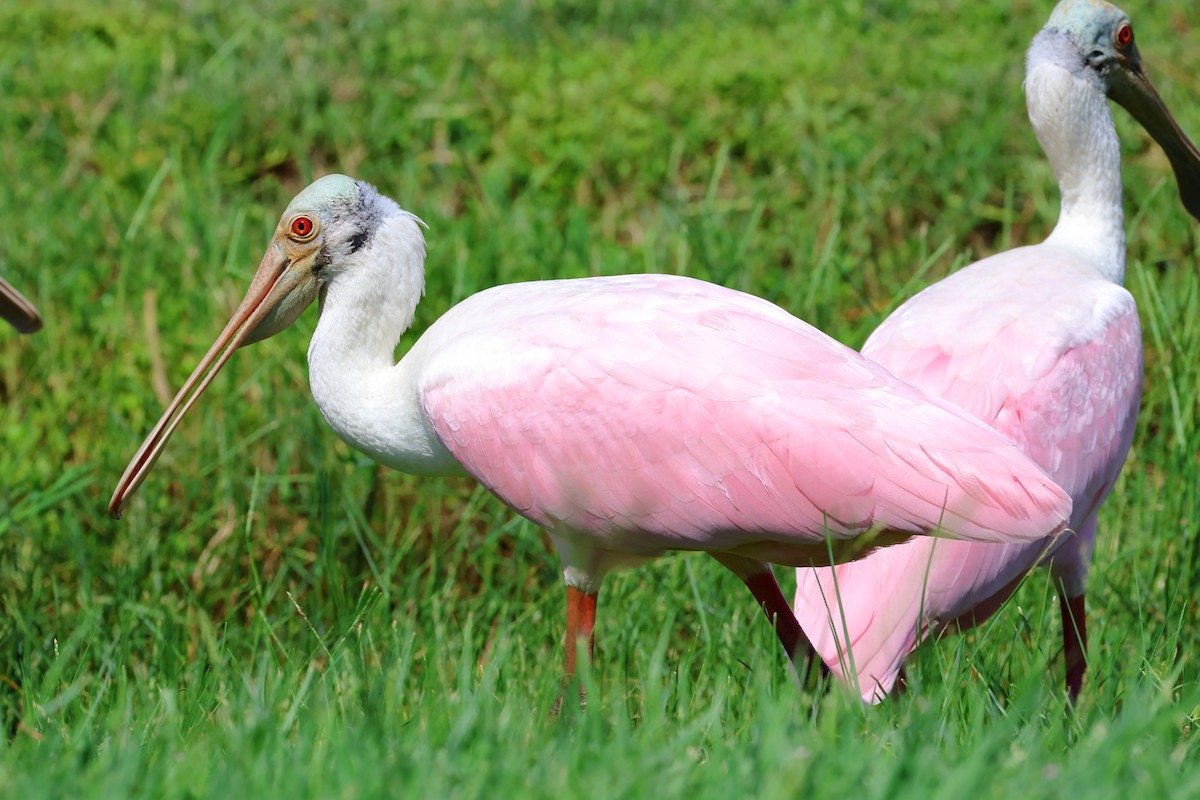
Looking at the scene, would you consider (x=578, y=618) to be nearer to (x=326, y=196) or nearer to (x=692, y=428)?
(x=692, y=428)

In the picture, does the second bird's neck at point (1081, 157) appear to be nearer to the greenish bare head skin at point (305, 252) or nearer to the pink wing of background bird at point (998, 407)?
the pink wing of background bird at point (998, 407)

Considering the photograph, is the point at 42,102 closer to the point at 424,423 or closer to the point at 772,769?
the point at 424,423

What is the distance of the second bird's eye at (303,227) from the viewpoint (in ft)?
12.2

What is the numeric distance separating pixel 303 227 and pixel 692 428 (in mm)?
1128

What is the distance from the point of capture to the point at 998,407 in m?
3.59

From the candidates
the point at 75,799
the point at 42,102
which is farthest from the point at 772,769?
the point at 42,102

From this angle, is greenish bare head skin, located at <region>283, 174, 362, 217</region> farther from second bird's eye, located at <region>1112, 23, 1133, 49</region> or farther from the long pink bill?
second bird's eye, located at <region>1112, 23, 1133, 49</region>

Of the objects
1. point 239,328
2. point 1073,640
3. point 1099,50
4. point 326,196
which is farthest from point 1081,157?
point 239,328

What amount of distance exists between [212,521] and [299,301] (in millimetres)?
1279

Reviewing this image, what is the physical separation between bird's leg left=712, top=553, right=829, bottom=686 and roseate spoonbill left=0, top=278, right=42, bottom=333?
195 cm

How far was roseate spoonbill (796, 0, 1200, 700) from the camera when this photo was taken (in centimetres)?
350

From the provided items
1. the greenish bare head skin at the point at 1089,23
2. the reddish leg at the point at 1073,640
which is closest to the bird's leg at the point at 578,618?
the reddish leg at the point at 1073,640

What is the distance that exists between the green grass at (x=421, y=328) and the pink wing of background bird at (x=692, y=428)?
0.33m

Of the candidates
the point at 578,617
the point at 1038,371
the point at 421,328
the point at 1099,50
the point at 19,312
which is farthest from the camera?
the point at 421,328
